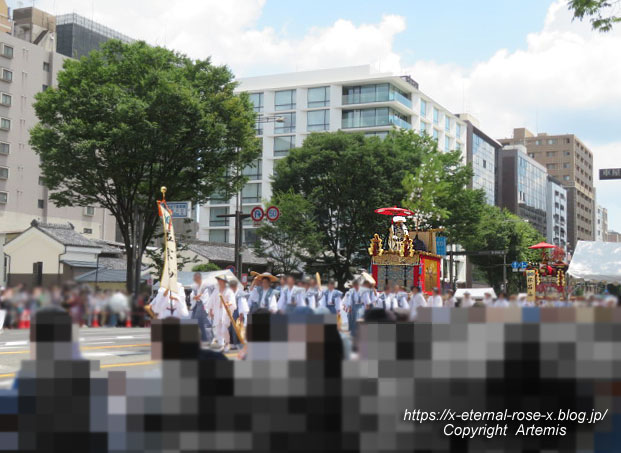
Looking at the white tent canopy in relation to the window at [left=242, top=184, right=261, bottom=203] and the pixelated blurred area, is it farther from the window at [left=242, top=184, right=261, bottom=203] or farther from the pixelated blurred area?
the window at [left=242, top=184, right=261, bottom=203]

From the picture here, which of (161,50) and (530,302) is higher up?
(161,50)

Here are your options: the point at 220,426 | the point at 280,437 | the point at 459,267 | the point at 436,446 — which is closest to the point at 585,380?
the point at 436,446

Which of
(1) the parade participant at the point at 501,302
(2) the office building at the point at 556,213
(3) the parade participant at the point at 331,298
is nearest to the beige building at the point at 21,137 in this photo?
(3) the parade participant at the point at 331,298

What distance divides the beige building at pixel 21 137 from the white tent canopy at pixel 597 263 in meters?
50.9

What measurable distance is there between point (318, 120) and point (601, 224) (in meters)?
130

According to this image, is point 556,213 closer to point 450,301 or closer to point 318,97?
point 318,97

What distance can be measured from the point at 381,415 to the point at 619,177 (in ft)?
41.0

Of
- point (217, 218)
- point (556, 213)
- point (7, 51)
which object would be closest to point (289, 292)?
point (7, 51)

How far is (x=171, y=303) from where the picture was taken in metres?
5.21

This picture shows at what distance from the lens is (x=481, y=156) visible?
103 metres

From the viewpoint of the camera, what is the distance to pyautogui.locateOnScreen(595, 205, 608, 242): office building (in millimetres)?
175175

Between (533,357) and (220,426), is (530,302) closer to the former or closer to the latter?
(533,357)

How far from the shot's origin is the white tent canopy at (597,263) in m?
12.1

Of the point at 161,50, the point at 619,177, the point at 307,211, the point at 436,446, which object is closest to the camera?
the point at 436,446
